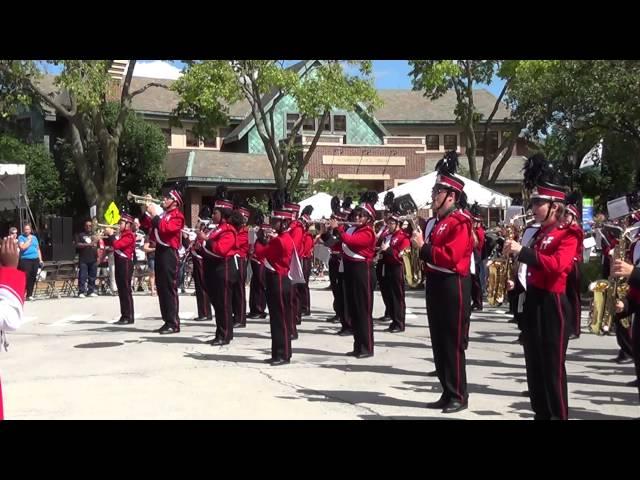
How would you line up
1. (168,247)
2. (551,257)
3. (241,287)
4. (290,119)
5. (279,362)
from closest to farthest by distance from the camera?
(551,257) < (279,362) < (168,247) < (241,287) < (290,119)

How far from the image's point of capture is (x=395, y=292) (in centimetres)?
1300

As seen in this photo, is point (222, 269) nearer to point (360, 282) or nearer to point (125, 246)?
point (360, 282)

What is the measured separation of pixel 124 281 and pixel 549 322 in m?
9.46

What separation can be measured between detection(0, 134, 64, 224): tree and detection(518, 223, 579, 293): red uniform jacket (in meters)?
27.0

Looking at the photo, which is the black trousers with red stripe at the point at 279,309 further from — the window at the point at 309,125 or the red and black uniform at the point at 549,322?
the window at the point at 309,125

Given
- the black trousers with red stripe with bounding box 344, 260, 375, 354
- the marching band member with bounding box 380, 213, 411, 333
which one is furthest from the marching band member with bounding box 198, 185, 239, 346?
the marching band member with bounding box 380, 213, 411, 333

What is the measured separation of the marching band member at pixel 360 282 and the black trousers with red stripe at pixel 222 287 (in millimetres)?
1942

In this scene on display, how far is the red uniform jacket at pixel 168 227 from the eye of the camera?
12352 mm

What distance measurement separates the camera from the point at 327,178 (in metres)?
35.3

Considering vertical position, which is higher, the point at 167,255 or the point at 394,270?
the point at 167,255

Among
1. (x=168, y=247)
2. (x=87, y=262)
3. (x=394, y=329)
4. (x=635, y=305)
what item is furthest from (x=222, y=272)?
(x=87, y=262)

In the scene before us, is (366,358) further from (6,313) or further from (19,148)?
(19,148)

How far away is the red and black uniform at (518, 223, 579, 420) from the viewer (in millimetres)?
6012

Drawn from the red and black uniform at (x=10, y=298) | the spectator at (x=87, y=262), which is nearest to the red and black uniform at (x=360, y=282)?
the red and black uniform at (x=10, y=298)
